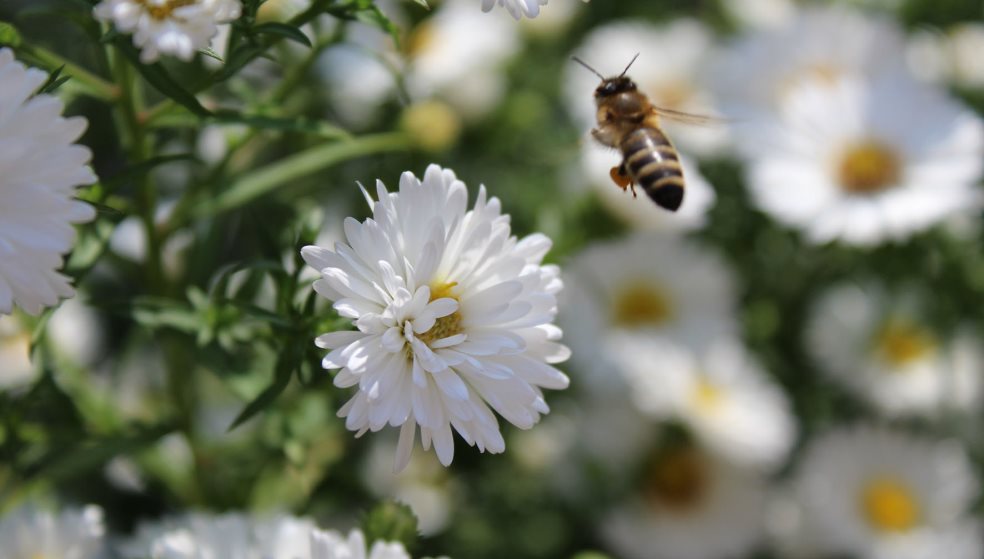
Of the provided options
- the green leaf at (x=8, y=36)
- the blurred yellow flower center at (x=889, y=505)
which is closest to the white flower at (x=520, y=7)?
the green leaf at (x=8, y=36)

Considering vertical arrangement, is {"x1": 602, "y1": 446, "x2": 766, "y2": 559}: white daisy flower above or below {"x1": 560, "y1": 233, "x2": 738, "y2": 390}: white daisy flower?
below

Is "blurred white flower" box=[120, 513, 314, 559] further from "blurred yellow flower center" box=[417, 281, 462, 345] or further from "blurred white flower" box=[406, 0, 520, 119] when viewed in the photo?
"blurred white flower" box=[406, 0, 520, 119]

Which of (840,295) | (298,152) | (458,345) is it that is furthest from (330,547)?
(840,295)

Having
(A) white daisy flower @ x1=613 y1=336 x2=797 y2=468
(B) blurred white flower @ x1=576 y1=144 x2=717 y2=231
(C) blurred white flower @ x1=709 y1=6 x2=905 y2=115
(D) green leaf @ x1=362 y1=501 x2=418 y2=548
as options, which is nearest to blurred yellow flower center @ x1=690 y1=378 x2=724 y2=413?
(A) white daisy flower @ x1=613 y1=336 x2=797 y2=468

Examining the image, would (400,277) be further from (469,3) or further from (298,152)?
(469,3)

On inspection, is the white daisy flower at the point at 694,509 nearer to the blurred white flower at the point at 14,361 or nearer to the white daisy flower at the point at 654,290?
the white daisy flower at the point at 654,290

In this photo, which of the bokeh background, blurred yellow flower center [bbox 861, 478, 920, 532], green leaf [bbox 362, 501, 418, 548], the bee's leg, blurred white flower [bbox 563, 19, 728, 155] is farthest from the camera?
blurred white flower [bbox 563, 19, 728, 155]

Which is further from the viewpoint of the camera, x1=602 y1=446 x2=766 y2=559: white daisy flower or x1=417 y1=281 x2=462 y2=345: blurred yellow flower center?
x1=602 y1=446 x2=766 y2=559: white daisy flower
